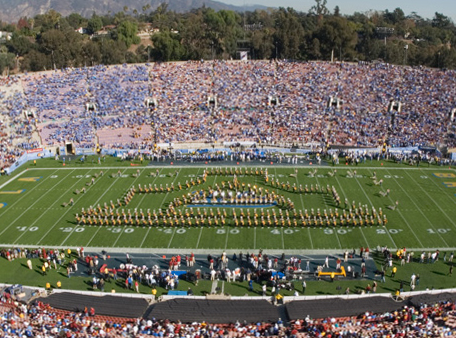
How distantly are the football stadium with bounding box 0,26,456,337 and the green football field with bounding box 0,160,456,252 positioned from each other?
0.14 metres

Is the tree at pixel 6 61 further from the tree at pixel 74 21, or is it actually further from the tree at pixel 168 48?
the tree at pixel 74 21

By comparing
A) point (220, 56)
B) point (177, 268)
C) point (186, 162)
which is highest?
point (220, 56)

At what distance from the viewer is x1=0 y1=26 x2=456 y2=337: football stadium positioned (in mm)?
18922

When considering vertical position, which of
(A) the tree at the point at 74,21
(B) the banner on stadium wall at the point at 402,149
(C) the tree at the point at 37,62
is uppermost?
(A) the tree at the point at 74,21

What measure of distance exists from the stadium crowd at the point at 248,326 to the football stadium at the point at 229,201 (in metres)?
0.07

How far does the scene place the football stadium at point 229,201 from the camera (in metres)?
18.9

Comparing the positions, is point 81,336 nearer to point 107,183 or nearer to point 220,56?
point 107,183

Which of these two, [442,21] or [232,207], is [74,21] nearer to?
[442,21]

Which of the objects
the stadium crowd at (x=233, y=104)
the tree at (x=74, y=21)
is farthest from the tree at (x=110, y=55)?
the tree at (x=74, y=21)

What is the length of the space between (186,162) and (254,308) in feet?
68.8

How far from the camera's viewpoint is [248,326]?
1786 centimetres

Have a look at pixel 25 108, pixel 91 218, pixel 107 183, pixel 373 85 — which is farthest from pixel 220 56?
pixel 91 218

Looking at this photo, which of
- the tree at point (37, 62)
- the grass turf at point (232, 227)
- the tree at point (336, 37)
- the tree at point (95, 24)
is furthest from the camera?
the tree at point (95, 24)

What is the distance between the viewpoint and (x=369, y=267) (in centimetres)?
2325
